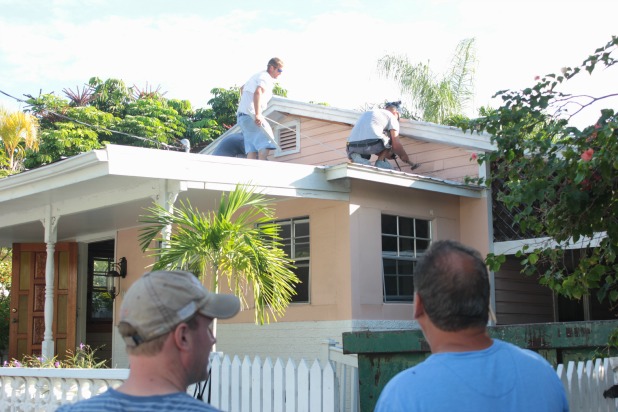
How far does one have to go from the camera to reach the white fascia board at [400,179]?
402 inches

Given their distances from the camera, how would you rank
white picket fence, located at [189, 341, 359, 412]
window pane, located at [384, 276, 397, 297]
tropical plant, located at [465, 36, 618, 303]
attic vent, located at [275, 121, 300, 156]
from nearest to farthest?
tropical plant, located at [465, 36, 618, 303]
white picket fence, located at [189, 341, 359, 412]
window pane, located at [384, 276, 397, 297]
attic vent, located at [275, 121, 300, 156]

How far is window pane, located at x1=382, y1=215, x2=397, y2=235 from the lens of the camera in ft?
36.8

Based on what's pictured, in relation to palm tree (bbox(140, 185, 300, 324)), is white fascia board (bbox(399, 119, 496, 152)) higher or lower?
higher

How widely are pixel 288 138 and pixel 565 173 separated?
9818 millimetres

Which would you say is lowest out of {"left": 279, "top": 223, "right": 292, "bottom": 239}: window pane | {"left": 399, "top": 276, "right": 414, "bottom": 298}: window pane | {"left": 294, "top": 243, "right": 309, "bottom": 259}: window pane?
{"left": 399, "top": 276, "right": 414, "bottom": 298}: window pane

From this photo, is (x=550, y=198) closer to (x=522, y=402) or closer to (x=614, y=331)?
(x=614, y=331)

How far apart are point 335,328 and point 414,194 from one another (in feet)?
7.77

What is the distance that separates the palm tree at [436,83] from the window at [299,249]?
1434 cm

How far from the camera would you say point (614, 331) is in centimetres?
466

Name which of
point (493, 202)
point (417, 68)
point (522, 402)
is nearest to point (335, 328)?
point (493, 202)

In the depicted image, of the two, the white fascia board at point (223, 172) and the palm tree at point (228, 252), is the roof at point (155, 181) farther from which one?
the palm tree at point (228, 252)

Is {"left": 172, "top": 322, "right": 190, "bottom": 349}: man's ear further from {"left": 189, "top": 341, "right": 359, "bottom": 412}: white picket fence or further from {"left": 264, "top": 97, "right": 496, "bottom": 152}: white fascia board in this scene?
{"left": 264, "top": 97, "right": 496, "bottom": 152}: white fascia board

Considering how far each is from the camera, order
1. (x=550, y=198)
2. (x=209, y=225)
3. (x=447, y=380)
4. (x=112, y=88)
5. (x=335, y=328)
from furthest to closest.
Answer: (x=112, y=88) → (x=335, y=328) → (x=209, y=225) → (x=550, y=198) → (x=447, y=380)

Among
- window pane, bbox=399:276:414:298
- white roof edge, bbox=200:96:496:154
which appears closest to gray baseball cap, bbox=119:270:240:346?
white roof edge, bbox=200:96:496:154
